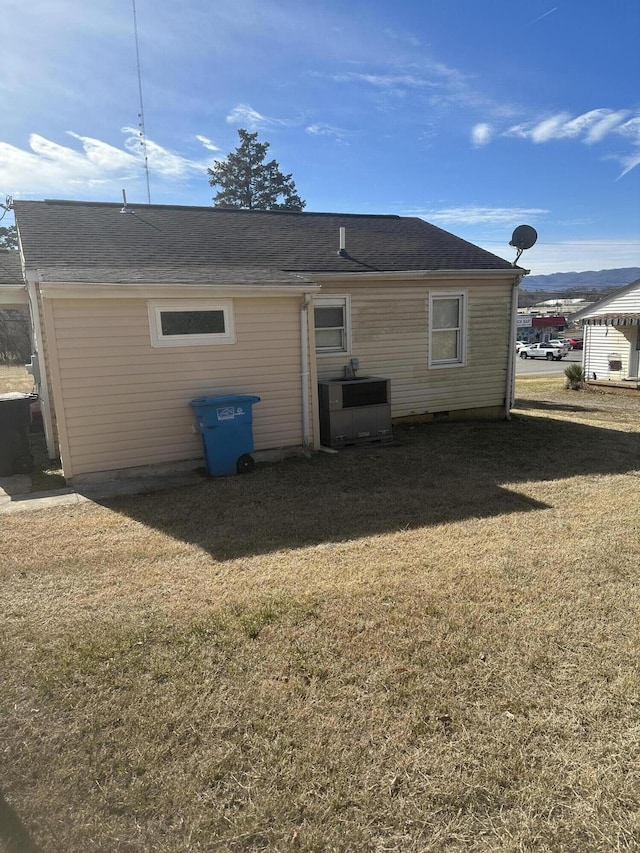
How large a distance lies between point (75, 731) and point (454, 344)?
9.84 m

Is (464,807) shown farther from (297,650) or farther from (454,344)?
(454,344)

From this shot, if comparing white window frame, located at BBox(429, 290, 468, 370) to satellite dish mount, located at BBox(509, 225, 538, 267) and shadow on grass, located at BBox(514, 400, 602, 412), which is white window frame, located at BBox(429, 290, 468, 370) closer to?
satellite dish mount, located at BBox(509, 225, 538, 267)

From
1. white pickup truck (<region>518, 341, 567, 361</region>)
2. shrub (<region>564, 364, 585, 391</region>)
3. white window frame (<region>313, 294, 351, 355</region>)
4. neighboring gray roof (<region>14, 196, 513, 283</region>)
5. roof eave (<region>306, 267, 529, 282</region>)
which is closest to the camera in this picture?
neighboring gray roof (<region>14, 196, 513, 283</region>)

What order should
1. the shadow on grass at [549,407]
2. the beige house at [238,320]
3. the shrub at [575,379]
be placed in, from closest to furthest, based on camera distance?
the beige house at [238,320] < the shadow on grass at [549,407] < the shrub at [575,379]

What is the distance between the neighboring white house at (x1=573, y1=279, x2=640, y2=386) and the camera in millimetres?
19500

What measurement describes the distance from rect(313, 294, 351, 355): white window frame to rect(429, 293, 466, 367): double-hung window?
1853 millimetres

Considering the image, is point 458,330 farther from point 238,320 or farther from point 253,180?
point 253,180

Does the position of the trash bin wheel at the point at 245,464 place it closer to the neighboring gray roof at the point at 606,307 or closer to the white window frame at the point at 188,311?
the white window frame at the point at 188,311

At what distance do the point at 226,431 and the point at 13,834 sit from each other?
17.3 feet

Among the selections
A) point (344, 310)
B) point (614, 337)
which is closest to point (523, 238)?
point (344, 310)

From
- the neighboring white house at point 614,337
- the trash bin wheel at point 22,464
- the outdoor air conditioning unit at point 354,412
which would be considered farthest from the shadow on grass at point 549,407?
the trash bin wheel at point 22,464

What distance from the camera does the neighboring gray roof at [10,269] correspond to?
868 centimetres

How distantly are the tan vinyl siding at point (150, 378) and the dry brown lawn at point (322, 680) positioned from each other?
1535 millimetres

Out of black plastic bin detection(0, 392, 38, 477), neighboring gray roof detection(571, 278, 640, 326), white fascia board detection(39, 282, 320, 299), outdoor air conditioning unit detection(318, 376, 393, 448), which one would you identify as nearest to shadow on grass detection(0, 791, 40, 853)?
white fascia board detection(39, 282, 320, 299)
